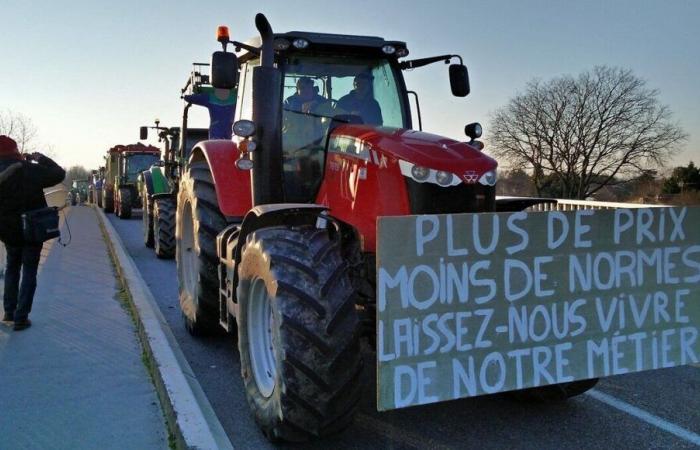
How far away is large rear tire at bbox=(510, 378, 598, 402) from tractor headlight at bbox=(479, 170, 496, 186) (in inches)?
57.1

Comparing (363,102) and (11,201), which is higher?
(363,102)

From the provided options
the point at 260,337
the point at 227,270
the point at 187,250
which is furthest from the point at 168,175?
the point at 260,337

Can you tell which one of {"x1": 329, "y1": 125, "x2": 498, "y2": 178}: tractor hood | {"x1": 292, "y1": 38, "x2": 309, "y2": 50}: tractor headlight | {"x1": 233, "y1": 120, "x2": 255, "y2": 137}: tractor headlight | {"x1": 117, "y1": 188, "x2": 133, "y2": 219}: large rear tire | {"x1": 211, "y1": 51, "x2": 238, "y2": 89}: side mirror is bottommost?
{"x1": 117, "y1": 188, "x2": 133, "y2": 219}: large rear tire

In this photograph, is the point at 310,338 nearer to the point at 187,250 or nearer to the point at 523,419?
the point at 523,419

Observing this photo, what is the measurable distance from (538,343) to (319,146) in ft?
7.11

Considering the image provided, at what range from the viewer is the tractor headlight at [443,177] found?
398cm

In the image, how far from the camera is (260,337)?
417cm

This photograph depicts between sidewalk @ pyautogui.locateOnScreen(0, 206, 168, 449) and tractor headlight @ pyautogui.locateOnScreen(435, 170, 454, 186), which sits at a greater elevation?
tractor headlight @ pyautogui.locateOnScreen(435, 170, 454, 186)

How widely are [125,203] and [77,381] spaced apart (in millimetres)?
18719

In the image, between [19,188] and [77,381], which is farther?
[19,188]

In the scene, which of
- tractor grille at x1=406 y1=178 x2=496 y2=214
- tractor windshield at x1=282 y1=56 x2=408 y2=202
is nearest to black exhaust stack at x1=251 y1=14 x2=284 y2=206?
tractor windshield at x1=282 y1=56 x2=408 y2=202

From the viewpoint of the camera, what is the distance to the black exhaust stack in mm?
4547

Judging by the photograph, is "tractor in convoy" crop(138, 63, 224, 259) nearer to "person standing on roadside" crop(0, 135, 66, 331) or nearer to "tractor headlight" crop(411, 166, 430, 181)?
"person standing on roadside" crop(0, 135, 66, 331)

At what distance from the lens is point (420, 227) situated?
3227 millimetres
